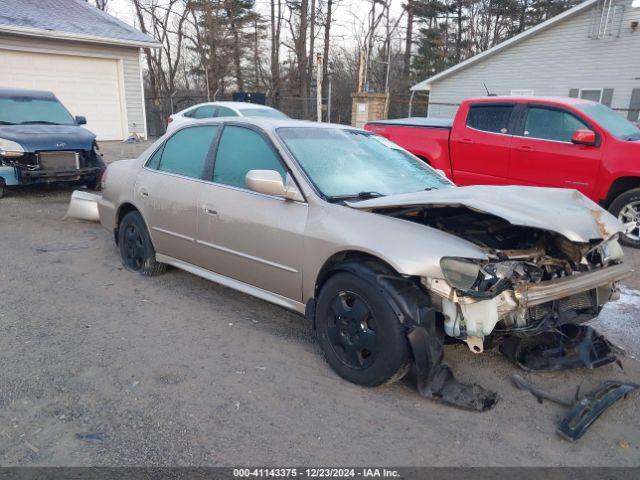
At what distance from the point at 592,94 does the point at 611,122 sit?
12986 mm

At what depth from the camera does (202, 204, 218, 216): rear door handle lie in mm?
3988

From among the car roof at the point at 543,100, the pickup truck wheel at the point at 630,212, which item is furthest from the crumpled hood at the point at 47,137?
the pickup truck wheel at the point at 630,212

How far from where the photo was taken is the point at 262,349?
3602 mm

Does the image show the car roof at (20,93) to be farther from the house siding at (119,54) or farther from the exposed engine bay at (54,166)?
the house siding at (119,54)

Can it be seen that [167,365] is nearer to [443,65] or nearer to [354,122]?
[354,122]

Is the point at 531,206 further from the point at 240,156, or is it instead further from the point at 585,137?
the point at 585,137

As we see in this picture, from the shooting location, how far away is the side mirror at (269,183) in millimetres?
3379

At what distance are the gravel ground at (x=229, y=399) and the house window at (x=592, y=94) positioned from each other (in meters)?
16.0

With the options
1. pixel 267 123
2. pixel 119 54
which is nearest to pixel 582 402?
pixel 267 123

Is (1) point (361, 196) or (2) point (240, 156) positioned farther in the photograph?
(2) point (240, 156)

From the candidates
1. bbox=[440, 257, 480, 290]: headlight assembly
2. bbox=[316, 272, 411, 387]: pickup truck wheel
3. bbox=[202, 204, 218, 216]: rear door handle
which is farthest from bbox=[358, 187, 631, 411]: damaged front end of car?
bbox=[202, 204, 218, 216]: rear door handle

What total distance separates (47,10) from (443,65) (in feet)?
77.9

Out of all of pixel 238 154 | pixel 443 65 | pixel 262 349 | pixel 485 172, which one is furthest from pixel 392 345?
pixel 443 65

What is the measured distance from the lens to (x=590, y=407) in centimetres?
284
